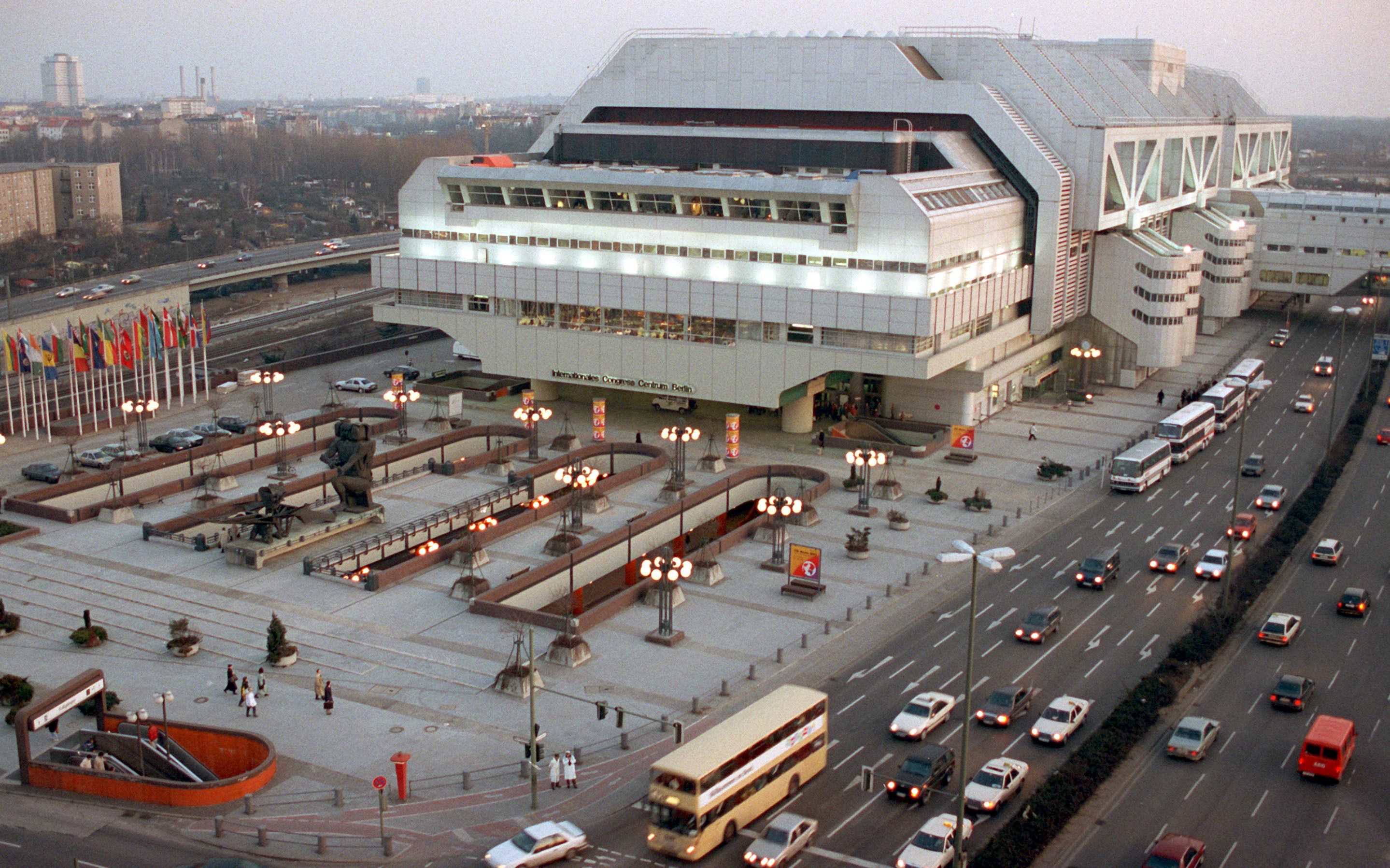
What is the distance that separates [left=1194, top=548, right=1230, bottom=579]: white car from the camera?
63.3 meters

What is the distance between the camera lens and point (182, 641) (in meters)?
51.7

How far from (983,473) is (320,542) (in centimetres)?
3981

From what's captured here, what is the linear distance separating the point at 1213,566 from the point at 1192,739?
70.1 ft

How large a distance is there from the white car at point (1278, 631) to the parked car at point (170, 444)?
6210 cm

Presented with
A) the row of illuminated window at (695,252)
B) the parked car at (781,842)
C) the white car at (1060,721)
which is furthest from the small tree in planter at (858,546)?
the parked car at (781,842)

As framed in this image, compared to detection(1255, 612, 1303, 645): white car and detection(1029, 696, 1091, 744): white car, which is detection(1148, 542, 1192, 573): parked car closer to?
detection(1255, 612, 1303, 645): white car

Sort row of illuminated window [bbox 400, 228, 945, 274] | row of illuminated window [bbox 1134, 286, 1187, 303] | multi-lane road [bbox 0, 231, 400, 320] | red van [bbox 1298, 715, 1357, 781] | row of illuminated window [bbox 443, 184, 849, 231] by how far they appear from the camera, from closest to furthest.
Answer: red van [bbox 1298, 715, 1357, 781], row of illuminated window [bbox 400, 228, 945, 274], row of illuminated window [bbox 443, 184, 849, 231], row of illuminated window [bbox 1134, 286, 1187, 303], multi-lane road [bbox 0, 231, 400, 320]

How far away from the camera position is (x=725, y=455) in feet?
278

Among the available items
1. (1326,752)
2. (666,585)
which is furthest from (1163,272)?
(1326,752)

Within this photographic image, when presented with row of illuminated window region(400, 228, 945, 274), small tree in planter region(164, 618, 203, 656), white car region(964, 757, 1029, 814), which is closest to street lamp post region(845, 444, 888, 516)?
row of illuminated window region(400, 228, 945, 274)

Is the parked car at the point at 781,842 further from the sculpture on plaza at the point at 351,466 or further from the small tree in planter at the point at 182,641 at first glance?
the sculpture on plaza at the point at 351,466

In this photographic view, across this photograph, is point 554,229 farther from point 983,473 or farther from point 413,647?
point 413,647

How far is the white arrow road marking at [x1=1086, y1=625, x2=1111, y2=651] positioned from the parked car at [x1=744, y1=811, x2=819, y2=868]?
2085 cm

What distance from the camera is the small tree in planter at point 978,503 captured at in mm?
74000
